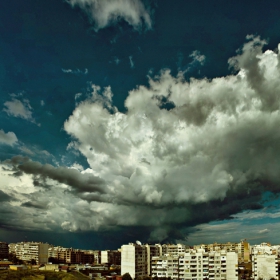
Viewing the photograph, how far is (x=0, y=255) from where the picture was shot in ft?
425

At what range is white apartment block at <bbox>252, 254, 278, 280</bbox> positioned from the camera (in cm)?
6969

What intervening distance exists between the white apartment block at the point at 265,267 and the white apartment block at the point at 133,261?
24.9 meters

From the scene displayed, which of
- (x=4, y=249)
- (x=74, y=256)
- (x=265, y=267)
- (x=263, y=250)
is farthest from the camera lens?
(x=4, y=249)

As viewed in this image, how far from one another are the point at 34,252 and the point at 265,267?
287 feet

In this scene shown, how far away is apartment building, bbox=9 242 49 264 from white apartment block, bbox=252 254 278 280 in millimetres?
81936

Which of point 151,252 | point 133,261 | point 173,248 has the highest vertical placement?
point 173,248

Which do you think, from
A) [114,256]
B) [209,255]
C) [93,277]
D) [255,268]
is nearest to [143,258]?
[93,277]

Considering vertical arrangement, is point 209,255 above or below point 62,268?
above

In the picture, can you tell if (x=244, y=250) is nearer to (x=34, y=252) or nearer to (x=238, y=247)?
(x=238, y=247)

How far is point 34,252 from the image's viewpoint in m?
127

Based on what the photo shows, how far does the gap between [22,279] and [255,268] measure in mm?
48357

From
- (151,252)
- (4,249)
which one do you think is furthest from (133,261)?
(4,249)

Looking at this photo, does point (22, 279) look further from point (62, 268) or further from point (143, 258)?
point (143, 258)

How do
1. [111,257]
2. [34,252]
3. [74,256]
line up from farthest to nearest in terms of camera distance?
1. [34,252]
2. [74,256]
3. [111,257]
